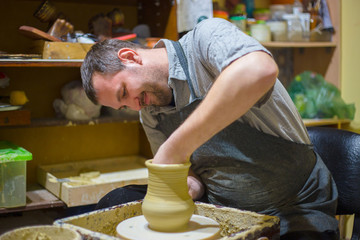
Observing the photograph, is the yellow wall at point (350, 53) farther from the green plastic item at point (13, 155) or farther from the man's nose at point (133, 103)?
the green plastic item at point (13, 155)

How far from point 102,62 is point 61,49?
2.71ft

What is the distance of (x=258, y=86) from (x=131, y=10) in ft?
6.29

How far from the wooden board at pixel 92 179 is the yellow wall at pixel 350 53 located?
1593 millimetres

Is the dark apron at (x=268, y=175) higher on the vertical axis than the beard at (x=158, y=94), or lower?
lower

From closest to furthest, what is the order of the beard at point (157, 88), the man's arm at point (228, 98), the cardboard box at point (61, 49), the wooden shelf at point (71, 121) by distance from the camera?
the man's arm at point (228, 98)
the beard at point (157, 88)
the cardboard box at point (61, 49)
the wooden shelf at point (71, 121)

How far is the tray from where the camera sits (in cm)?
125

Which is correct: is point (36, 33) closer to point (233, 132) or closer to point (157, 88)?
point (157, 88)

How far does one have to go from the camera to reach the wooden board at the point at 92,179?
2270 millimetres

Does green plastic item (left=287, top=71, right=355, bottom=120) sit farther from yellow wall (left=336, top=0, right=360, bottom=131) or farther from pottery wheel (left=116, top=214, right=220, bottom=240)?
pottery wheel (left=116, top=214, right=220, bottom=240)

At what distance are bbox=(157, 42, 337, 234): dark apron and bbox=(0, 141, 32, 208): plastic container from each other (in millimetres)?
912

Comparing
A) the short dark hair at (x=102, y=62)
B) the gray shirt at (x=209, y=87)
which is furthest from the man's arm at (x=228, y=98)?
the short dark hair at (x=102, y=62)

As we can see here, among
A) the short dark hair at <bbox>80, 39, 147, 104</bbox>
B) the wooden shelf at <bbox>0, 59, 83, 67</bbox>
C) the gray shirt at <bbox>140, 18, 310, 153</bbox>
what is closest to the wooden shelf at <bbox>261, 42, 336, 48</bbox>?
the wooden shelf at <bbox>0, 59, 83, 67</bbox>

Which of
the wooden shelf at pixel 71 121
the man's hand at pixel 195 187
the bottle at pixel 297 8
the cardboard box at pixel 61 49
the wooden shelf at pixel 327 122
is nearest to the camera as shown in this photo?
the man's hand at pixel 195 187

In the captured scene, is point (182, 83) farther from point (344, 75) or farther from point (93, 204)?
point (344, 75)
